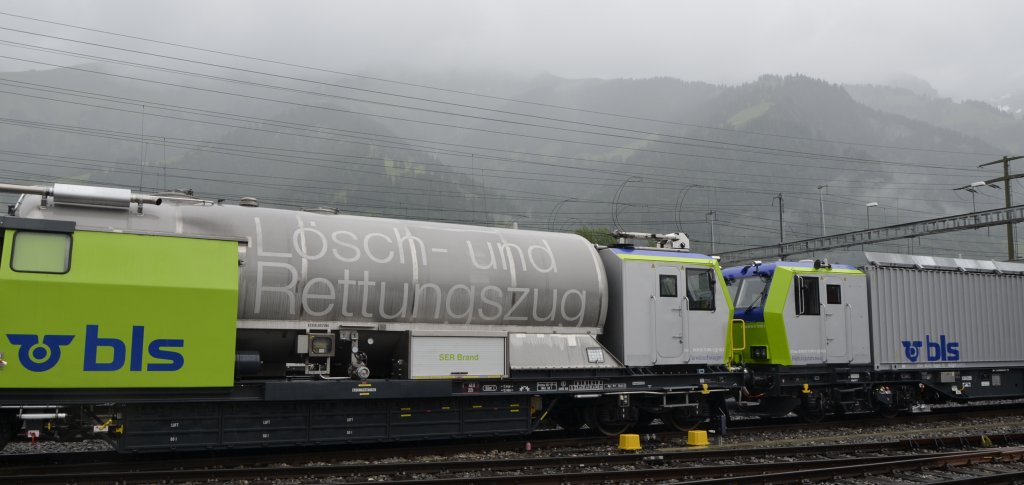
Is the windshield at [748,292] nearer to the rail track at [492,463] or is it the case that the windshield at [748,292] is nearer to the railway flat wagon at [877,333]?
the railway flat wagon at [877,333]

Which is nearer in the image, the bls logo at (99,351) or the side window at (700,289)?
the bls logo at (99,351)

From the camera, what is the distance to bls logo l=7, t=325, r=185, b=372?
9.14 m

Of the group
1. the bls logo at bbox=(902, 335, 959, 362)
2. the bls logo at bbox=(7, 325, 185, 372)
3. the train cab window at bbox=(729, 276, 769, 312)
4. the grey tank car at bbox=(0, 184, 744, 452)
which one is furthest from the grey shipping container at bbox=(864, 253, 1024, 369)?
the bls logo at bbox=(7, 325, 185, 372)

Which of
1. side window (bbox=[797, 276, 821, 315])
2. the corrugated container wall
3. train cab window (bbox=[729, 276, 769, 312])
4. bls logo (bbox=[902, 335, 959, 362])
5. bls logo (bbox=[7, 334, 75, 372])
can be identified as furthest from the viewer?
bls logo (bbox=[902, 335, 959, 362])

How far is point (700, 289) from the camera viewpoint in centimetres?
1498

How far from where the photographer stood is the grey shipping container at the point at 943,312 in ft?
59.8

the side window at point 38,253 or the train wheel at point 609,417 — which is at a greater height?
the side window at point 38,253

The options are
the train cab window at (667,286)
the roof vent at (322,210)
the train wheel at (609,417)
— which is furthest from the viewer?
the train cab window at (667,286)

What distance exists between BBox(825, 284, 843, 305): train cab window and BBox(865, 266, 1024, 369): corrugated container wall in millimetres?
1105

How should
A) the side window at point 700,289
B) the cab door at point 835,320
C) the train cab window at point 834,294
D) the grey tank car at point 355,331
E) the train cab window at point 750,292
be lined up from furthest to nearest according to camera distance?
1. the train cab window at point 834,294
2. the cab door at point 835,320
3. the train cab window at point 750,292
4. the side window at point 700,289
5. the grey tank car at point 355,331

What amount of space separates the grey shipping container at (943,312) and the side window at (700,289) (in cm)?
556

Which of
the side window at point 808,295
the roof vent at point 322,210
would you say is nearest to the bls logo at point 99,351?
the roof vent at point 322,210

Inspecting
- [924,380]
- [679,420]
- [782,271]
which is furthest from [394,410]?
[924,380]

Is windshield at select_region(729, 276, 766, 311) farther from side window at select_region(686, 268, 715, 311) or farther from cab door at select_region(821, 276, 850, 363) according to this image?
side window at select_region(686, 268, 715, 311)
